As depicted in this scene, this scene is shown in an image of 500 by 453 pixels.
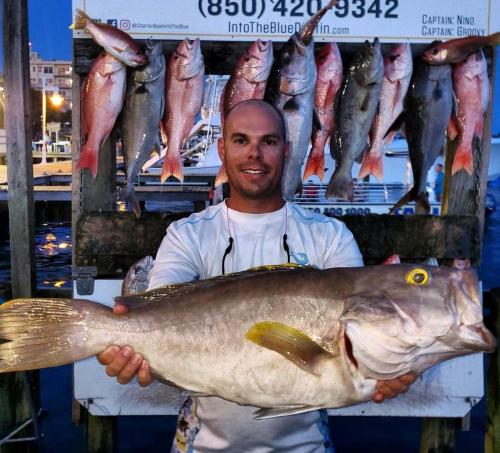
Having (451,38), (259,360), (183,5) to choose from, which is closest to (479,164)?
(451,38)

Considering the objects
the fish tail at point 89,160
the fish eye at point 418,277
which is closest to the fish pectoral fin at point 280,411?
the fish eye at point 418,277

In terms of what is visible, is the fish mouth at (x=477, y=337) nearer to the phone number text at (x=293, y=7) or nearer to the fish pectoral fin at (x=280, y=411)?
the fish pectoral fin at (x=280, y=411)

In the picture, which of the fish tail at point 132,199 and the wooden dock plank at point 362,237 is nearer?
the fish tail at point 132,199

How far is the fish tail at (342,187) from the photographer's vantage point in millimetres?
3773

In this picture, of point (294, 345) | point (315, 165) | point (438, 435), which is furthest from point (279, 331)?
point (438, 435)

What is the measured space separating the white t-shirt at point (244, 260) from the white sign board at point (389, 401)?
90 cm

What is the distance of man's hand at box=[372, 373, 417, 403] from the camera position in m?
2.23

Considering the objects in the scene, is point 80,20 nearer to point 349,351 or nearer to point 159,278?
point 159,278

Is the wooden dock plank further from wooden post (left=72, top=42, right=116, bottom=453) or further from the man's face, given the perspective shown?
the man's face

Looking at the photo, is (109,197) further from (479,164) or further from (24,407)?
(479,164)

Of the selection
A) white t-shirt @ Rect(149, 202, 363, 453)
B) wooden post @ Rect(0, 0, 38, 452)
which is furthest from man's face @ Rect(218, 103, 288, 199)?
wooden post @ Rect(0, 0, 38, 452)

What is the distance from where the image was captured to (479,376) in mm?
3754

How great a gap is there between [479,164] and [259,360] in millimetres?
2423

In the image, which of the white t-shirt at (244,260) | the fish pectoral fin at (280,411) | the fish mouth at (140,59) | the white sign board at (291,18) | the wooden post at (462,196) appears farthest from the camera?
the wooden post at (462,196)
